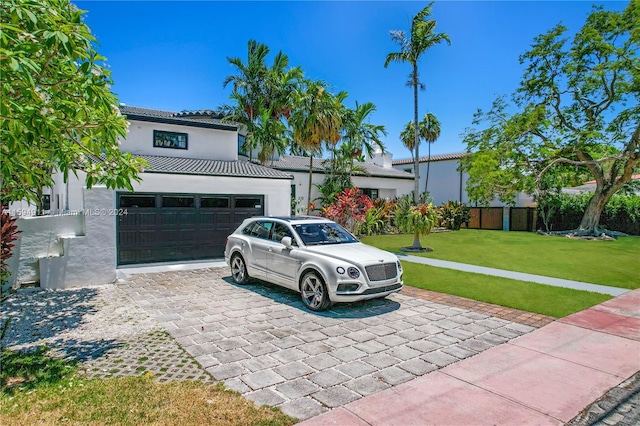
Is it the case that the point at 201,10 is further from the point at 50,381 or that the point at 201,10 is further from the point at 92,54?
the point at 50,381

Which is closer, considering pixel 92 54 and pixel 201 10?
pixel 92 54

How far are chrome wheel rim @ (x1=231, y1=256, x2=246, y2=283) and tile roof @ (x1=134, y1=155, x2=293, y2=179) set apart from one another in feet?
14.5

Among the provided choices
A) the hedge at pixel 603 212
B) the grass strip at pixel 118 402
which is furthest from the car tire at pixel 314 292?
the hedge at pixel 603 212

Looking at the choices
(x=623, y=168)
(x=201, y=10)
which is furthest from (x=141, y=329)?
(x=623, y=168)

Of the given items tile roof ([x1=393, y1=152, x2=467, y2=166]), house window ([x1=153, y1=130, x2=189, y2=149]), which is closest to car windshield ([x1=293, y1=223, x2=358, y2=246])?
house window ([x1=153, y1=130, x2=189, y2=149])

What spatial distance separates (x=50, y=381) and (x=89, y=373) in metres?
0.38

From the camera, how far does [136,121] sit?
1442 centimetres

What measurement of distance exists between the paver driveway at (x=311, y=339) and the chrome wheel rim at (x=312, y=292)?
24cm

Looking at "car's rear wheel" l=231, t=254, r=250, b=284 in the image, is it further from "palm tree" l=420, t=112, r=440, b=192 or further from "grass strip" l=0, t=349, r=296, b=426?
"palm tree" l=420, t=112, r=440, b=192

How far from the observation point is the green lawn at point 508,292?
729 centimetres

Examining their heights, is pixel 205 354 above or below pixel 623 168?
below

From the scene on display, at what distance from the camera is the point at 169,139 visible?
50.4 ft

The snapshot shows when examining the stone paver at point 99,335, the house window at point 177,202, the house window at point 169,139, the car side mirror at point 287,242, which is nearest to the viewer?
the stone paver at point 99,335

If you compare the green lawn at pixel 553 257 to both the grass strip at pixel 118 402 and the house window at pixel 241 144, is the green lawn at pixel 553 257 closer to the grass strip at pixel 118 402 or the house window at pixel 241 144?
the house window at pixel 241 144
